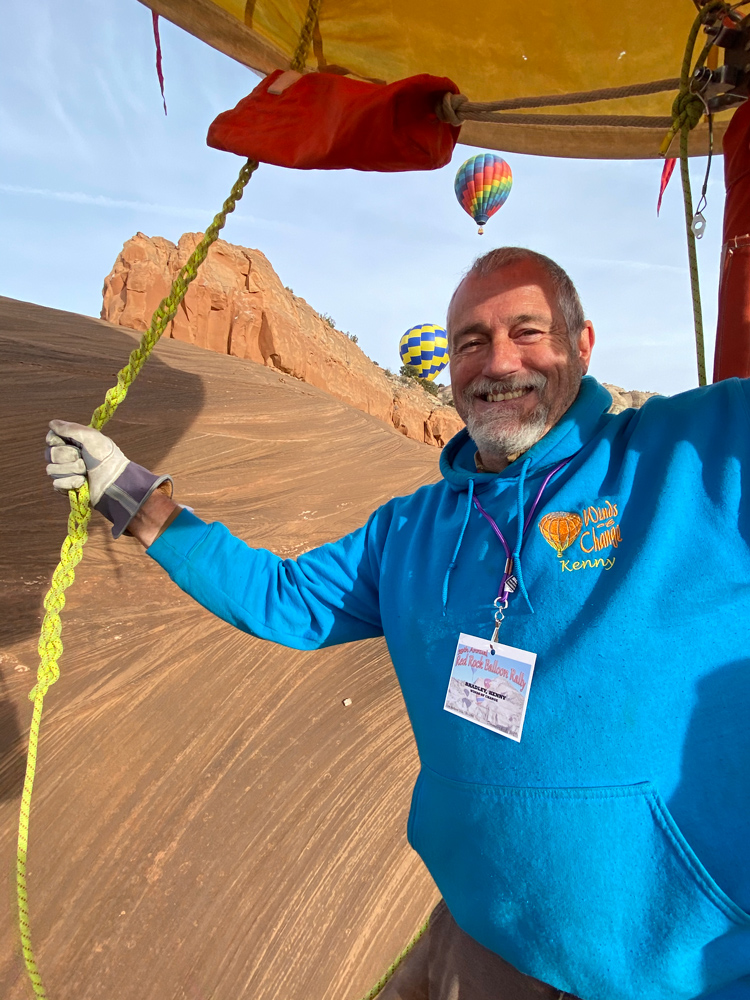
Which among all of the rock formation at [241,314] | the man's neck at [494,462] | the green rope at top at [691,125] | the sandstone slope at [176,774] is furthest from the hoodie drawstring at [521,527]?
the rock formation at [241,314]

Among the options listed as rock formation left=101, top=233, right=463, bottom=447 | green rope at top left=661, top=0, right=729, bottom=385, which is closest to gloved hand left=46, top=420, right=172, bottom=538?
green rope at top left=661, top=0, right=729, bottom=385

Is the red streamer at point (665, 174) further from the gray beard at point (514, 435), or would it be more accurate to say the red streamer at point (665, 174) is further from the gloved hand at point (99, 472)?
the gloved hand at point (99, 472)

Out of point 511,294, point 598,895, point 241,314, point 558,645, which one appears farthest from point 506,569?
point 241,314

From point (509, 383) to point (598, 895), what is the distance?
115 cm

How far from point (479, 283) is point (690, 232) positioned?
0.61 m

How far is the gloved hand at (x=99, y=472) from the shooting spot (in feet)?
5.45

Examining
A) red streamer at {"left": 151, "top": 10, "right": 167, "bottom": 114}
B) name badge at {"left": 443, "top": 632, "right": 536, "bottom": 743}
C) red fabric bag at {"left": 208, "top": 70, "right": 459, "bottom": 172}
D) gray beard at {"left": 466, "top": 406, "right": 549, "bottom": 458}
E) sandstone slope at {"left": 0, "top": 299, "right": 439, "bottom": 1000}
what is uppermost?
red streamer at {"left": 151, "top": 10, "right": 167, "bottom": 114}

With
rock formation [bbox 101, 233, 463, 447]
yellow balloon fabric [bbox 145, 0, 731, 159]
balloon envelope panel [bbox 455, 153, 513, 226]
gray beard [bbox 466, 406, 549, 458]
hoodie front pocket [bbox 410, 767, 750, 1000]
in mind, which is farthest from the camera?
balloon envelope panel [bbox 455, 153, 513, 226]

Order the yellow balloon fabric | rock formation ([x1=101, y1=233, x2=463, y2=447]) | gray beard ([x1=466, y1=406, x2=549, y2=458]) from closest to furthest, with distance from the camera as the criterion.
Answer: gray beard ([x1=466, y1=406, x2=549, y2=458])
the yellow balloon fabric
rock formation ([x1=101, y1=233, x2=463, y2=447])

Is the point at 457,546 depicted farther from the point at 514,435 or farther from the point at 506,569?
the point at 514,435

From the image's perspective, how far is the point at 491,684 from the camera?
130 cm

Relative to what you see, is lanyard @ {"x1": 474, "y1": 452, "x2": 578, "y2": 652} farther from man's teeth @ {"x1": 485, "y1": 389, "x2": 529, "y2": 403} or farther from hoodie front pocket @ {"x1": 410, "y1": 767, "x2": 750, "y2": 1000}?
hoodie front pocket @ {"x1": 410, "y1": 767, "x2": 750, "y2": 1000}

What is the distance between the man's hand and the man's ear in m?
1.25

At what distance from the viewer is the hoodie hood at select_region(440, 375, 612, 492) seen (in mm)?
1527
